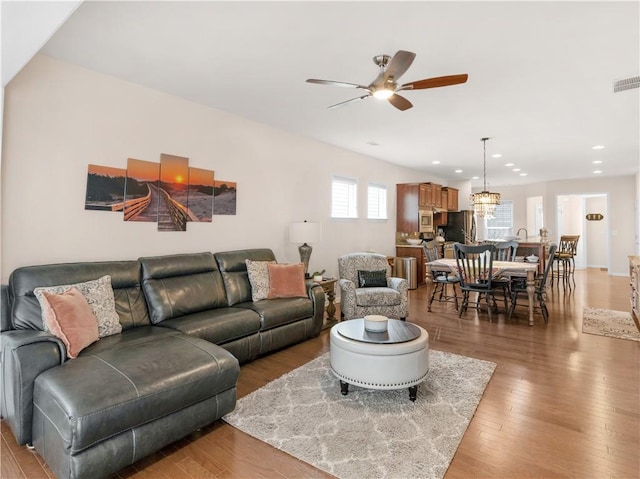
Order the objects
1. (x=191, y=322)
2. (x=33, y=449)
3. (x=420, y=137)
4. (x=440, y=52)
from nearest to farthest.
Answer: (x=33, y=449) < (x=440, y=52) < (x=191, y=322) < (x=420, y=137)

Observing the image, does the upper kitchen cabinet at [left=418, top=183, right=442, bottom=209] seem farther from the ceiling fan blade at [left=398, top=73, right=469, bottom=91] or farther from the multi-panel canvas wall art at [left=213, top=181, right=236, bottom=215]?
the ceiling fan blade at [left=398, top=73, right=469, bottom=91]

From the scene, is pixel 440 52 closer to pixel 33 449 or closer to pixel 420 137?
pixel 420 137

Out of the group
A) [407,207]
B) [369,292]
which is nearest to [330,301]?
[369,292]

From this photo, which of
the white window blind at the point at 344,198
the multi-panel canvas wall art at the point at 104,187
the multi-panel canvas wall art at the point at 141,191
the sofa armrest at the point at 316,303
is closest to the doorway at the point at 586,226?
the white window blind at the point at 344,198

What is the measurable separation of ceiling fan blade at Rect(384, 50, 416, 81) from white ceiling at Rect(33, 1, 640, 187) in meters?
0.29

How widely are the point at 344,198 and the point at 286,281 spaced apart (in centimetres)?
278

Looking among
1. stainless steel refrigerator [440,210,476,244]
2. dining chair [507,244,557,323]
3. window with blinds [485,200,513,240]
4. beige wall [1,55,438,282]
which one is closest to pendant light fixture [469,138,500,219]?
dining chair [507,244,557,323]

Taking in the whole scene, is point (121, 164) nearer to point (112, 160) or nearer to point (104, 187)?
point (112, 160)

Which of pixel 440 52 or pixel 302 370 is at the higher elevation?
pixel 440 52

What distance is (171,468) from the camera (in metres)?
1.98

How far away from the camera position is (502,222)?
1178 cm

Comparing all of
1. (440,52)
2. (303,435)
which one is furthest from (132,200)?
(440,52)

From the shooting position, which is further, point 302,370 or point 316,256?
point 316,256

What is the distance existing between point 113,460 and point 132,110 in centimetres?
304
